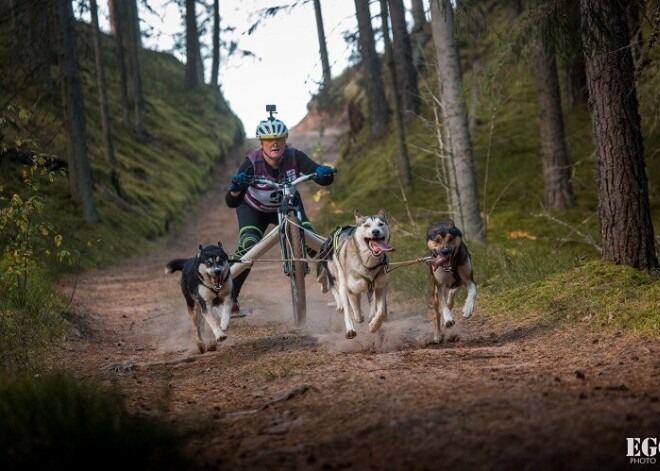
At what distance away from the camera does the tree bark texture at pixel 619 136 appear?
337 inches

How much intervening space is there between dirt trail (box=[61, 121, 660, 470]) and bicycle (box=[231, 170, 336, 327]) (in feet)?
1.67

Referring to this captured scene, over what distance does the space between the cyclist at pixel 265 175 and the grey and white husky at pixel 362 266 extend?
1.32 meters

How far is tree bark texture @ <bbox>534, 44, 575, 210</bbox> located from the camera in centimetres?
1575

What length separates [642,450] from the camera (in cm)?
382

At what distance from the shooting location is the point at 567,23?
909cm

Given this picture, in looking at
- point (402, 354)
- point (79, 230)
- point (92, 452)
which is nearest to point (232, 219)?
point (79, 230)

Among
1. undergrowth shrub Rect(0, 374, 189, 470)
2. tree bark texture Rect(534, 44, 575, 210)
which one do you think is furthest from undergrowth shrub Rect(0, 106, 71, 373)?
tree bark texture Rect(534, 44, 575, 210)

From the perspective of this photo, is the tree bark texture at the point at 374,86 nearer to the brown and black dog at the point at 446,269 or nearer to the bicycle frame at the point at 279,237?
the bicycle frame at the point at 279,237

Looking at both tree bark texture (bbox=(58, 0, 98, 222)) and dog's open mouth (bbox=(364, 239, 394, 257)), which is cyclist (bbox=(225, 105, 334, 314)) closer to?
dog's open mouth (bbox=(364, 239, 394, 257))

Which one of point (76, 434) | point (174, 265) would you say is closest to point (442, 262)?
point (174, 265)

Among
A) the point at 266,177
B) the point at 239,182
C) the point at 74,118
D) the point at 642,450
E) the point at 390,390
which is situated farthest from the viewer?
the point at 74,118

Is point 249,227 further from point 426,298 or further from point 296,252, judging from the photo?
point 426,298

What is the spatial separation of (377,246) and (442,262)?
27.8 inches

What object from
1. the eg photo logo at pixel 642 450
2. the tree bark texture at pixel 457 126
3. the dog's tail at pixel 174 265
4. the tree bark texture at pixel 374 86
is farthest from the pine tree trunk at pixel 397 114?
the eg photo logo at pixel 642 450
